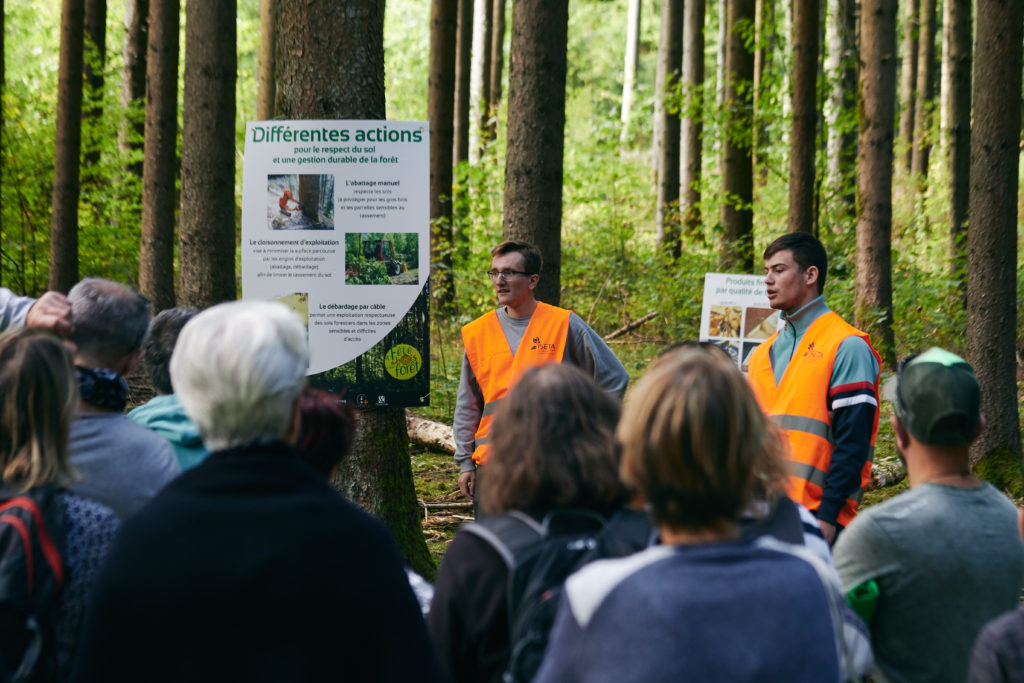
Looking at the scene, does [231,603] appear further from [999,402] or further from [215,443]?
[999,402]

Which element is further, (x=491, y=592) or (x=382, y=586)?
(x=491, y=592)

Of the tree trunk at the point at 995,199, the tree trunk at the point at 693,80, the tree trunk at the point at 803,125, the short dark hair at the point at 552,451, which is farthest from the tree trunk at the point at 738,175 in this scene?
the short dark hair at the point at 552,451

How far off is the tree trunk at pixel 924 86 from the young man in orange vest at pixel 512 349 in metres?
18.9

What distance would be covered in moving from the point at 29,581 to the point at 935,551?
2235 millimetres

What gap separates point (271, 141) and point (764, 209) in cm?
1989

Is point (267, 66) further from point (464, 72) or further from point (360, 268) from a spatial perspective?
point (360, 268)

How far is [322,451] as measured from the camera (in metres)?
2.69

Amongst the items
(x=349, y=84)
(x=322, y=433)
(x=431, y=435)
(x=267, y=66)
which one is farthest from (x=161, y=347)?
(x=267, y=66)

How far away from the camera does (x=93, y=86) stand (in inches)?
602

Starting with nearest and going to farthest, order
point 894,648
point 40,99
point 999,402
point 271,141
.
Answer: point 894,648 → point 271,141 → point 999,402 → point 40,99

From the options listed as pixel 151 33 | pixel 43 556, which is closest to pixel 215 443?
pixel 43 556

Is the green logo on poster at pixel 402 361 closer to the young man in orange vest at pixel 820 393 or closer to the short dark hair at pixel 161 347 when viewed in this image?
the short dark hair at pixel 161 347

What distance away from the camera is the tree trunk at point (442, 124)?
49.0 feet

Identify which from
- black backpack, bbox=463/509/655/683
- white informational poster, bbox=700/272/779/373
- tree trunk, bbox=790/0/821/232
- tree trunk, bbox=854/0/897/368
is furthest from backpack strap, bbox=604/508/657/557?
tree trunk, bbox=790/0/821/232
